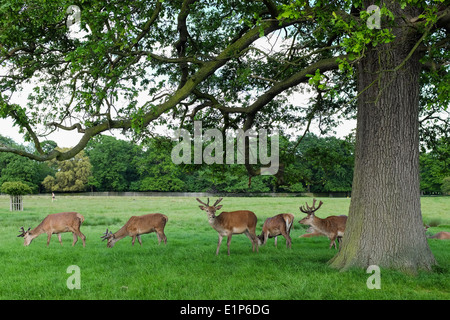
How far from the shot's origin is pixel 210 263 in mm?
10453

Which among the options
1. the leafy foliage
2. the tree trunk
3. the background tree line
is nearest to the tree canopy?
the tree trunk

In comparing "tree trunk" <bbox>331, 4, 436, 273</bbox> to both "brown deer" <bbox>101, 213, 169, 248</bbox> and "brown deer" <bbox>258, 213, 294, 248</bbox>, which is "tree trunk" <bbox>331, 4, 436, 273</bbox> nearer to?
"brown deer" <bbox>258, 213, 294, 248</bbox>

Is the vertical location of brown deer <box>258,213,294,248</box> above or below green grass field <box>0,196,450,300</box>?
above

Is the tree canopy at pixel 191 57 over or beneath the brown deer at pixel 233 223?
over

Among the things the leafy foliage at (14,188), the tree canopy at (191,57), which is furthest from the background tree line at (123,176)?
the tree canopy at (191,57)

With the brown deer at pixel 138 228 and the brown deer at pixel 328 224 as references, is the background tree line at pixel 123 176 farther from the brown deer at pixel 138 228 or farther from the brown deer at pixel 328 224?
the brown deer at pixel 138 228

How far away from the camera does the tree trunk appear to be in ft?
29.5

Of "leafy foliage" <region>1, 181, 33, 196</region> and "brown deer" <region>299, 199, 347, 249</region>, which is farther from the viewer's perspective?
"leafy foliage" <region>1, 181, 33, 196</region>

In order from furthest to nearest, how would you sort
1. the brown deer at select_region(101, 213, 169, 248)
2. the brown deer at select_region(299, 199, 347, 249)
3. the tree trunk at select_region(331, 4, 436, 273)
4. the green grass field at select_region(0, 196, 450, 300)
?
the brown deer at select_region(101, 213, 169, 248) → the brown deer at select_region(299, 199, 347, 249) → the tree trunk at select_region(331, 4, 436, 273) → the green grass field at select_region(0, 196, 450, 300)

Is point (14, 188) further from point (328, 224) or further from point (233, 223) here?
point (328, 224)

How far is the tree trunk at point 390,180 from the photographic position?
899 centimetres

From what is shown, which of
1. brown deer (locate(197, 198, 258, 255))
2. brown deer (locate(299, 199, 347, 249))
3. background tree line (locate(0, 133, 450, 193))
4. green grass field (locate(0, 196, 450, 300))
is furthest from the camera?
background tree line (locate(0, 133, 450, 193))

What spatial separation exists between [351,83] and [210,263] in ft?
29.5
